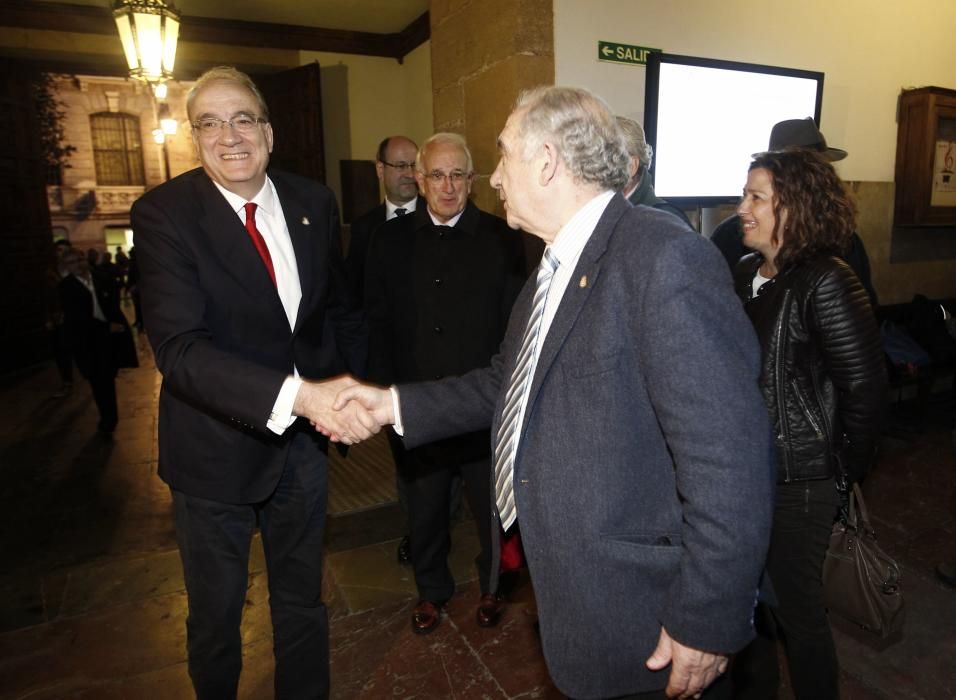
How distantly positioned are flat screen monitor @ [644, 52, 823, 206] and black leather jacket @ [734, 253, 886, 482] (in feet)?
6.70

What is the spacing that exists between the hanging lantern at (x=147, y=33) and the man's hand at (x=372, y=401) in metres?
3.14

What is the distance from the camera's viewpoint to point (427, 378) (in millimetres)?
2816

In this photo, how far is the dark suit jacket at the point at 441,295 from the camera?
9.18 ft

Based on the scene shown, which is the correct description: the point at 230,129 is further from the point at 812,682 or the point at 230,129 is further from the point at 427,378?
the point at 812,682

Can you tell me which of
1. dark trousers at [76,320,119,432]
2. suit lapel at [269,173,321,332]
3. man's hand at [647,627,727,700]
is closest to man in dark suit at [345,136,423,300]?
suit lapel at [269,173,321,332]

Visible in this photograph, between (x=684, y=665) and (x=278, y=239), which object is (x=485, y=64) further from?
(x=684, y=665)

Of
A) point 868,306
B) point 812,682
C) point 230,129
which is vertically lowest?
point 812,682

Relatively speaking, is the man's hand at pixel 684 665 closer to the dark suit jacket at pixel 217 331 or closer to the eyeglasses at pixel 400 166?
the dark suit jacket at pixel 217 331

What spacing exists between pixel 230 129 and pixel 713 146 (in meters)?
3.07

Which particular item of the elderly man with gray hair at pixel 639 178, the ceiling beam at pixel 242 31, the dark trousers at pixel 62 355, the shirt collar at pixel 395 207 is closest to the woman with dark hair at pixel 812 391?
the elderly man with gray hair at pixel 639 178

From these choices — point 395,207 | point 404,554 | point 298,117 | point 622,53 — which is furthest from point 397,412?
point 298,117

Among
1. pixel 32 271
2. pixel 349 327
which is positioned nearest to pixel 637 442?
pixel 349 327

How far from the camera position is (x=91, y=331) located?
241 inches

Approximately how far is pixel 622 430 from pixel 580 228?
0.43 metres
